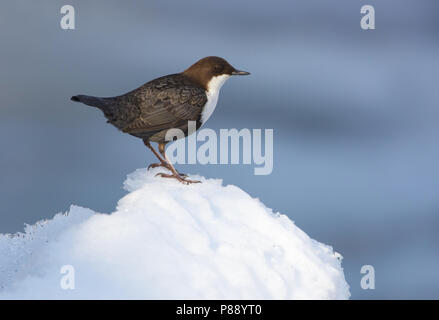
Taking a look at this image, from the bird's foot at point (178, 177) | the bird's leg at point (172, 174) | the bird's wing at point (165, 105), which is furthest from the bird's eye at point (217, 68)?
the bird's foot at point (178, 177)

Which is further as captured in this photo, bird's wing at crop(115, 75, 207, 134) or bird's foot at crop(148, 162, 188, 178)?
bird's foot at crop(148, 162, 188, 178)

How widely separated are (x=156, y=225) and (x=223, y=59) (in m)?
1.65

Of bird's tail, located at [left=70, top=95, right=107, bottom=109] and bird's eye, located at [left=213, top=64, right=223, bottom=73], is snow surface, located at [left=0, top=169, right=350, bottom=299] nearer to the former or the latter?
bird's tail, located at [left=70, top=95, right=107, bottom=109]

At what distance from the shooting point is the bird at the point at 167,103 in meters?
4.41

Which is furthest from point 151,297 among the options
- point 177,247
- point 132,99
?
point 132,99

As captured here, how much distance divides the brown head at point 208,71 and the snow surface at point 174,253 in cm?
93

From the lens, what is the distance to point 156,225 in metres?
3.59

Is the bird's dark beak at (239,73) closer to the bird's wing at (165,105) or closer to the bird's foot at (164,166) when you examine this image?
the bird's wing at (165,105)

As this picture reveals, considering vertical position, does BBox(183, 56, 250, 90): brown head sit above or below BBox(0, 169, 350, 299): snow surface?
above

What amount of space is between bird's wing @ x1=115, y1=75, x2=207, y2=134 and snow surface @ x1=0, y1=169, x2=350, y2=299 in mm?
494

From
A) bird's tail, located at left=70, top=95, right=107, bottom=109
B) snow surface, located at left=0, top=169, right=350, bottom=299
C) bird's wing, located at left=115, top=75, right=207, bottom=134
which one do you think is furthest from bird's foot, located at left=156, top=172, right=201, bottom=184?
bird's tail, located at left=70, top=95, right=107, bottom=109

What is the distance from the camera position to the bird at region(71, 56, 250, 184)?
4410 mm

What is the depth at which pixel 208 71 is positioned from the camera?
4.59 metres

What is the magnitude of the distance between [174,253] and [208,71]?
5.82ft
